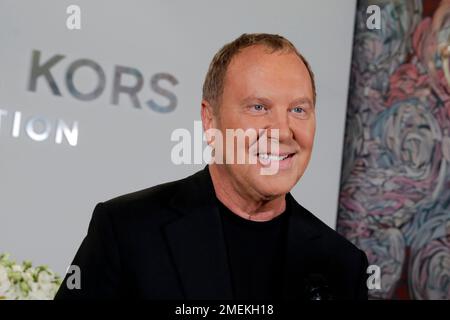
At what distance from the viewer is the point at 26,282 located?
4.55 feet

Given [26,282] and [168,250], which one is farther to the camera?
[26,282]

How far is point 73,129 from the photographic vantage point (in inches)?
60.0

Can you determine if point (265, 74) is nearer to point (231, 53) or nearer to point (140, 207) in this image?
point (231, 53)

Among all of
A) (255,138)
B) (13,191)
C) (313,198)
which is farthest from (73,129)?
(313,198)

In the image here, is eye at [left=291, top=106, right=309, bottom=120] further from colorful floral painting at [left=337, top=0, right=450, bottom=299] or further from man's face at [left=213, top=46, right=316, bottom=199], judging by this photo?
colorful floral painting at [left=337, top=0, right=450, bottom=299]

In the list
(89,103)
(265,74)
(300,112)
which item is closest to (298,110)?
(300,112)

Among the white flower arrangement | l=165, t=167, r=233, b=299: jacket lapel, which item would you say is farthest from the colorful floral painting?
the white flower arrangement

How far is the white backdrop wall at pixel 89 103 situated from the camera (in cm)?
148

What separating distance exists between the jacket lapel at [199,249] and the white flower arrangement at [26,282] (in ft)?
1.15

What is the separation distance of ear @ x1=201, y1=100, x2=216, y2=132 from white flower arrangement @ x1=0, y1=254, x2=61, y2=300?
515mm

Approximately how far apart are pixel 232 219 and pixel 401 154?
1014 millimetres

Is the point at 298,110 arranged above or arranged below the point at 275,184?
above
